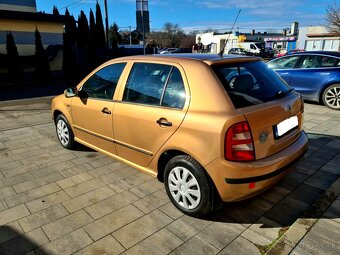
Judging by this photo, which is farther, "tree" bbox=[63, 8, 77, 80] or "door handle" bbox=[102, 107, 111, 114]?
"tree" bbox=[63, 8, 77, 80]

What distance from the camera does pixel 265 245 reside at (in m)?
2.59

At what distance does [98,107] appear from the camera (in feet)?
13.0

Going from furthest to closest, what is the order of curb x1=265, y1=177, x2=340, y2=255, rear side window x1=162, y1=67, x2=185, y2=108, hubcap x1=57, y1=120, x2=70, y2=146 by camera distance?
1. hubcap x1=57, y1=120, x2=70, y2=146
2. rear side window x1=162, y1=67, x2=185, y2=108
3. curb x1=265, y1=177, x2=340, y2=255

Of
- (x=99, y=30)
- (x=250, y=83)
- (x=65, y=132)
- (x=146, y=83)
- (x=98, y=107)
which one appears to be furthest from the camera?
A: (x=99, y=30)

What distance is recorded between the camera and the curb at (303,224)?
2.45 m

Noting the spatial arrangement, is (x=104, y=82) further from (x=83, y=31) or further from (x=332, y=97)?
(x=83, y=31)

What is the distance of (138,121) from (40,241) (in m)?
1.54

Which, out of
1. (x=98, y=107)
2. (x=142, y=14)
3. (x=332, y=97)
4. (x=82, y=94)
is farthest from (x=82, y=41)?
(x=98, y=107)

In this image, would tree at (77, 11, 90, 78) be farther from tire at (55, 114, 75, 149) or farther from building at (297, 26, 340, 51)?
building at (297, 26, 340, 51)

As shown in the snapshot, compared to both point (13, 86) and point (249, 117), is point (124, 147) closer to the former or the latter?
point (249, 117)

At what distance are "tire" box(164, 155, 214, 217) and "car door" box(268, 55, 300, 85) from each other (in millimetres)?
6664

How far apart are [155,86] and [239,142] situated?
1.20m

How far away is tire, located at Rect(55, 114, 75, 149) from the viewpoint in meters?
4.86

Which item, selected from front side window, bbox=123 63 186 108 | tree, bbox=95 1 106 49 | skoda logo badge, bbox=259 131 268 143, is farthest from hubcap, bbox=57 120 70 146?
tree, bbox=95 1 106 49
